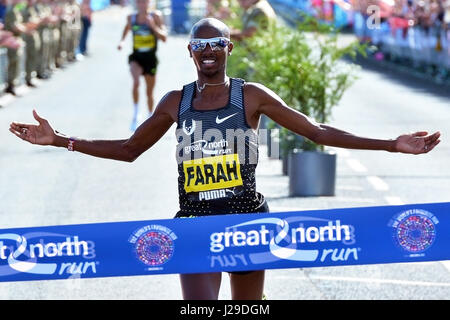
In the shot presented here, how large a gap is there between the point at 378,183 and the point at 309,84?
1.53 meters

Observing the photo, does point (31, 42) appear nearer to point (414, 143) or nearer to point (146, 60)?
point (146, 60)

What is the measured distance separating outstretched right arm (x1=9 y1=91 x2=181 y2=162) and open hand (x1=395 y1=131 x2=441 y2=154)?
3.37 feet

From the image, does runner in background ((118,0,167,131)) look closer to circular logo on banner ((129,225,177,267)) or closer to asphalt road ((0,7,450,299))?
asphalt road ((0,7,450,299))

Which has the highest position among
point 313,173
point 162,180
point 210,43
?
point 210,43

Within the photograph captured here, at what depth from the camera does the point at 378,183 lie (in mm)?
15469

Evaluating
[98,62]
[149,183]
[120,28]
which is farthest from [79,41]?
[149,183]

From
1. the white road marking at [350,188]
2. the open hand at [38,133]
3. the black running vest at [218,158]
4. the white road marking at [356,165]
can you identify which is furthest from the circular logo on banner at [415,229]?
the white road marking at [356,165]

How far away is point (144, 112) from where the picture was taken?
2453 cm

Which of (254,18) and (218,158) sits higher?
(218,158)

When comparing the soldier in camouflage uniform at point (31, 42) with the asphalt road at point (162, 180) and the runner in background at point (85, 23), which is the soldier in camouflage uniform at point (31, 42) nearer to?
the asphalt road at point (162, 180)

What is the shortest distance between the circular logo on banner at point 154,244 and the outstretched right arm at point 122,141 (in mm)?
684

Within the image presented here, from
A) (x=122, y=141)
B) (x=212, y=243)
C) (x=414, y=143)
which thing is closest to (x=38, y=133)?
(x=122, y=141)

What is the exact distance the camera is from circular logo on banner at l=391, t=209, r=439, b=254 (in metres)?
5.80
